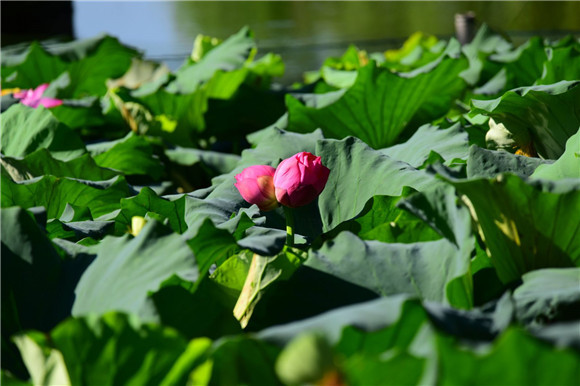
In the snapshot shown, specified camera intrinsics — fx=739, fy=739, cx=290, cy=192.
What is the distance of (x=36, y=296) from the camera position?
29.2 inches

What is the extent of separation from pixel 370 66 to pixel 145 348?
1.01 m

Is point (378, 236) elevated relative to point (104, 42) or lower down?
elevated

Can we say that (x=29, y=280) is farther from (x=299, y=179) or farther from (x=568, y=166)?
(x=568, y=166)

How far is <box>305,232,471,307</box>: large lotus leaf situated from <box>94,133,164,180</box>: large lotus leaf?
882mm

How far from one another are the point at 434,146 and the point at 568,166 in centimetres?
37

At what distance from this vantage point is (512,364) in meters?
0.46

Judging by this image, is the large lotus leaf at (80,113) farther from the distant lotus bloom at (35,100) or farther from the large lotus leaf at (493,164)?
the large lotus leaf at (493,164)

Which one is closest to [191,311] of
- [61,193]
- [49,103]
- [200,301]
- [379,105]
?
[200,301]

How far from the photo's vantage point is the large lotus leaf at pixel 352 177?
1001mm

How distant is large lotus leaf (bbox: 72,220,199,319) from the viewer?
68cm

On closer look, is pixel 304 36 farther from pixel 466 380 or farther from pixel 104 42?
pixel 466 380

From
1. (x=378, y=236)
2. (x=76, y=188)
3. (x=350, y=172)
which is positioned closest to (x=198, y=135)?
(x=76, y=188)

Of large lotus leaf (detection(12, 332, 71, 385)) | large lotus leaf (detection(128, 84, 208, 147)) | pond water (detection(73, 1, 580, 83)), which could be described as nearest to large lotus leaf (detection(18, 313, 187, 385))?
large lotus leaf (detection(12, 332, 71, 385))

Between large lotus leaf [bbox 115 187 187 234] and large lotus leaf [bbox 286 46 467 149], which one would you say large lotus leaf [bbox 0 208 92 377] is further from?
large lotus leaf [bbox 286 46 467 149]
